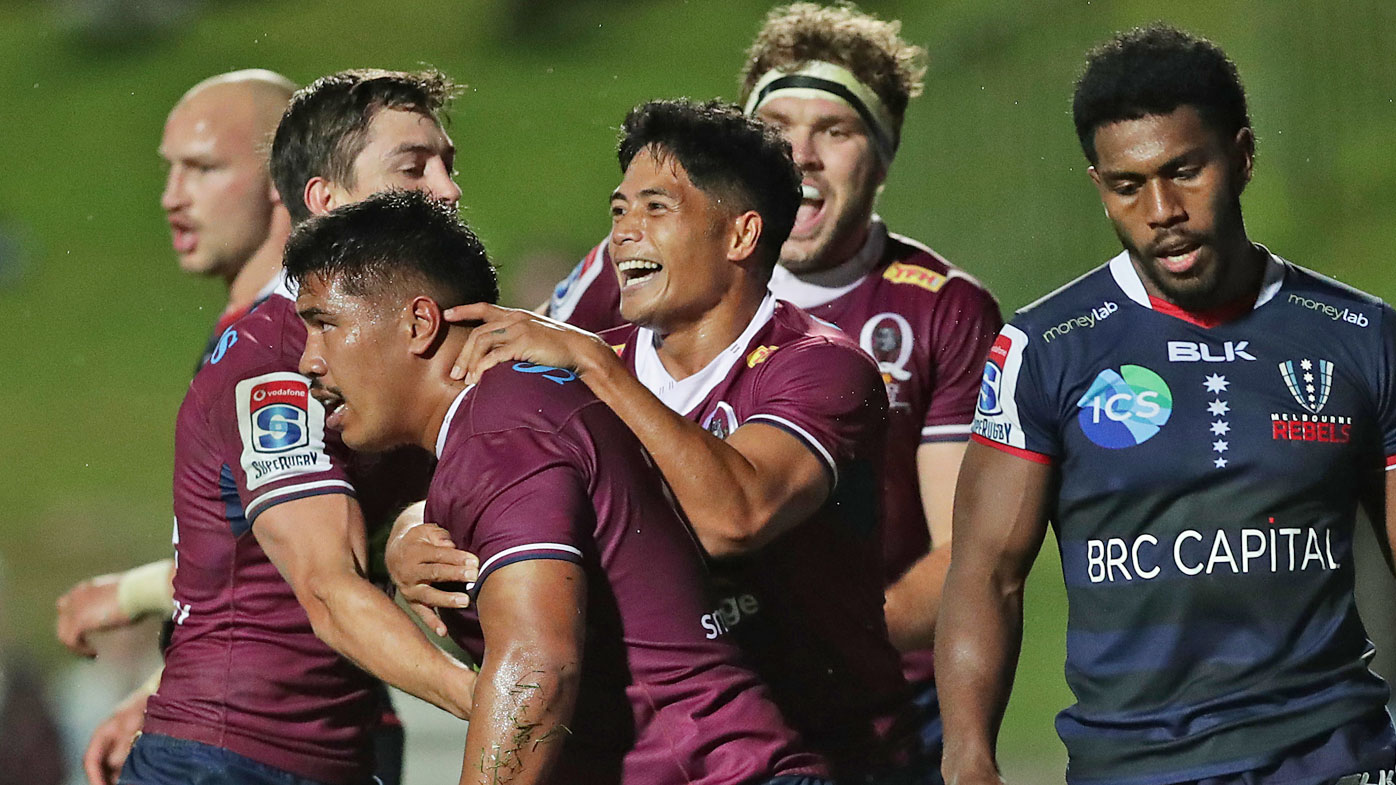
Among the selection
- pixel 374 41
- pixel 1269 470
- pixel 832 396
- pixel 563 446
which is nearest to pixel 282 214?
pixel 832 396

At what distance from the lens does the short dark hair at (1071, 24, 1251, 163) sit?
328cm

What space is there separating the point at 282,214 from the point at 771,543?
6.76ft

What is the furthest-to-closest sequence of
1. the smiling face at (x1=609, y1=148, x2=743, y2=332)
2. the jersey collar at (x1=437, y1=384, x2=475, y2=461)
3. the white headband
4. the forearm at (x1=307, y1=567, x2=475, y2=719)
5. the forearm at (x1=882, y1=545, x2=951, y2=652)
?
the white headband → the forearm at (x1=882, y1=545, x2=951, y2=652) → the smiling face at (x1=609, y1=148, x2=743, y2=332) → the forearm at (x1=307, y1=567, x2=475, y2=719) → the jersey collar at (x1=437, y1=384, x2=475, y2=461)

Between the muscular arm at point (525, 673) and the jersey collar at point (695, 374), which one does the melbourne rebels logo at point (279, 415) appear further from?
the muscular arm at point (525, 673)

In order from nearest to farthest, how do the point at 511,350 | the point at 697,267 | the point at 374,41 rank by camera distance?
1. the point at 511,350
2. the point at 697,267
3. the point at 374,41

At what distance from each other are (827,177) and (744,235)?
89cm

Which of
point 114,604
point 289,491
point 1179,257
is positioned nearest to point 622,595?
point 289,491

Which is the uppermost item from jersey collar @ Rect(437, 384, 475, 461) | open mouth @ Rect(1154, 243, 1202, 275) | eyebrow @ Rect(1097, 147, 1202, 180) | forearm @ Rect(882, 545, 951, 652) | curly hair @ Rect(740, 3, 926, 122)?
curly hair @ Rect(740, 3, 926, 122)

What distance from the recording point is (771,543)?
3449 millimetres

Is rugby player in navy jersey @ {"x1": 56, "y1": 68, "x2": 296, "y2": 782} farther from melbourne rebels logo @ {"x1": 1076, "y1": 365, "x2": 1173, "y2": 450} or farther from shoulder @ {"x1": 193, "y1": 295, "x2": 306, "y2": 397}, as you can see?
melbourne rebels logo @ {"x1": 1076, "y1": 365, "x2": 1173, "y2": 450}

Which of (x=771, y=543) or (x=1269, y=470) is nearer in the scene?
(x=1269, y=470)

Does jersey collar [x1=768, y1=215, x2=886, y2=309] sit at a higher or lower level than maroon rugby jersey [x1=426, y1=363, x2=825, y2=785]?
higher

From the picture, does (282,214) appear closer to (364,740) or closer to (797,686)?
(364,740)

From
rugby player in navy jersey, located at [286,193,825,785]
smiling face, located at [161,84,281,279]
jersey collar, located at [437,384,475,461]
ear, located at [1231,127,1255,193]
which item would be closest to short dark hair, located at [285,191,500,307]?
rugby player in navy jersey, located at [286,193,825,785]
